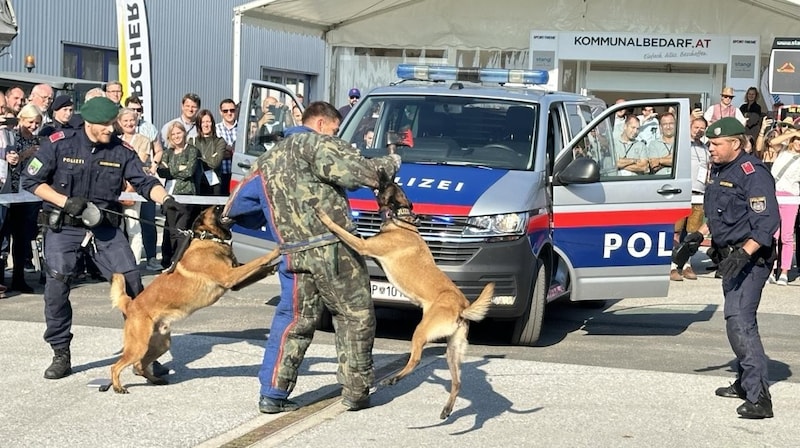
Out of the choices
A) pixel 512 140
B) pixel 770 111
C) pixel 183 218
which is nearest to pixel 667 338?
pixel 512 140

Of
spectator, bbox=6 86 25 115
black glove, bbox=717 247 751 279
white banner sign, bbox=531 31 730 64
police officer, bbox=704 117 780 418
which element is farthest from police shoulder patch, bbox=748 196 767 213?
white banner sign, bbox=531 31 730 64

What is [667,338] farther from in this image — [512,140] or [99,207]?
[99,207]

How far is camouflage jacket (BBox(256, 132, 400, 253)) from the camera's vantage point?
6246 millimetres

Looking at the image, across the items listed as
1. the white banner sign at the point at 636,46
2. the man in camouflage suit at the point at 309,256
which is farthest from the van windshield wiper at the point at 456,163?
the white banner sign at the point at 636,46

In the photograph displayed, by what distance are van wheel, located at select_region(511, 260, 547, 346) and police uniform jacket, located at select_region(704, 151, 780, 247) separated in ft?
6.53

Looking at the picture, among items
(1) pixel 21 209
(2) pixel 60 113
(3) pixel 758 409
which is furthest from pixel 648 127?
(1) pixel 21 209

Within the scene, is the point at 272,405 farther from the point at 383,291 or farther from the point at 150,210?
the point at 150,210

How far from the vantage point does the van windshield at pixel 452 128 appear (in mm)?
9586

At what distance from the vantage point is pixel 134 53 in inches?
664

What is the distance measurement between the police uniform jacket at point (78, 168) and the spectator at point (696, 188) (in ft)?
25.8

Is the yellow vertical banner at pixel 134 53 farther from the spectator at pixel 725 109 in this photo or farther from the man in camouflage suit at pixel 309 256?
the man in camouflage suit at pixel 309 256

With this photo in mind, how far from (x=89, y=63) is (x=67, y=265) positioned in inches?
719

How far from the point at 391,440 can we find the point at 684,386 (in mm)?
2489

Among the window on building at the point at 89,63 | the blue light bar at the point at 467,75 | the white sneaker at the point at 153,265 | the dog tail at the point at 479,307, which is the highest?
the window on building at the point at 89,63
